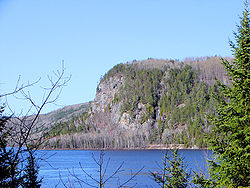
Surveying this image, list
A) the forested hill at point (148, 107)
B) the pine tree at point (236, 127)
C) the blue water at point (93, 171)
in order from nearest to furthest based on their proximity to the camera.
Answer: the pine tree at point (236, 127)
the blue water at point (93, 171)
the forested hill at point (148, 107)

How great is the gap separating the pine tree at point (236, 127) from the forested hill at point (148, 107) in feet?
370

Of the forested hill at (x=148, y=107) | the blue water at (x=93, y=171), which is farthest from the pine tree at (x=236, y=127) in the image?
the forested hill at (x=148, y=107)

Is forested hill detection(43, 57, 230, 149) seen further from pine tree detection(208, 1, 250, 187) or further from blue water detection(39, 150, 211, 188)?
pine tree detection(208, 1, 250, 187)

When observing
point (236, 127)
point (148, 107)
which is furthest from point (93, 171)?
point (148, 107)

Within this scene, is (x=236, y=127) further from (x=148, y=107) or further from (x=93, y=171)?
(x=148, y=107)

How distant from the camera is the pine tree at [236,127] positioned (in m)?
9.85

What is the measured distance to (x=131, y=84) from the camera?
18112 centimetres

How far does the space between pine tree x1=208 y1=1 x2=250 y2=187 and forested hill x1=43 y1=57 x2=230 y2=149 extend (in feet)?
370

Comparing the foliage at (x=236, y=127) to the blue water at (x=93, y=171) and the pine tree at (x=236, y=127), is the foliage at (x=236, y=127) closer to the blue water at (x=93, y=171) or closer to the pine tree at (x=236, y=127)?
the pine tree at (x=236, y=127)

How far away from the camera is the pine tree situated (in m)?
9.85

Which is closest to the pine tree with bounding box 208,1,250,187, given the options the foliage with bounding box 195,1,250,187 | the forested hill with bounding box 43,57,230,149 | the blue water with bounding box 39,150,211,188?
the foliage with bounding box 195,1,250,187

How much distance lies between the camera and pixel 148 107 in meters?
161

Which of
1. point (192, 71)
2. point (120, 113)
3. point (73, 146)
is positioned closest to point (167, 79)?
point (192, 71)

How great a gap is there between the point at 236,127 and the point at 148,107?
150596 mm
